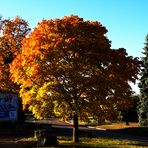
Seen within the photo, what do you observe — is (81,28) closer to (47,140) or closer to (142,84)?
(47,140)

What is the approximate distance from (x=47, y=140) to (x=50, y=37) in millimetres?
8725

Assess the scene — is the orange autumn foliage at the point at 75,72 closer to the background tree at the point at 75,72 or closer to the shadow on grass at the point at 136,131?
the background tree at the point at 75,72

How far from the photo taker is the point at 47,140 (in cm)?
3284

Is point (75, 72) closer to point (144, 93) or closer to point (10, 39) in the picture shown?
point (10, 39)

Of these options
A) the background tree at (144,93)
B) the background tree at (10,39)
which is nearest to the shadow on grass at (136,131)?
the background tree at (144,93)

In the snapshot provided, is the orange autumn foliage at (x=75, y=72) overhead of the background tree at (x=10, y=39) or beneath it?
beneath

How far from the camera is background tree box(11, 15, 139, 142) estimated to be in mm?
35156

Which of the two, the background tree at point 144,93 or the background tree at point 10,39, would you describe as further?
the background tree at point 144,93

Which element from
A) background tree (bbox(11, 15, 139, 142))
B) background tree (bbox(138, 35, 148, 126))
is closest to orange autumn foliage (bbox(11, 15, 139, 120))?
background tree (bbox(11, 15, 139, 142))

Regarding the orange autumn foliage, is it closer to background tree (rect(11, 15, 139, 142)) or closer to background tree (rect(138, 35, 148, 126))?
background tree (rect(11, 15, 139, 142))

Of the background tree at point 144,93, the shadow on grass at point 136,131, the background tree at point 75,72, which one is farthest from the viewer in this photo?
the background tree at point 144,93

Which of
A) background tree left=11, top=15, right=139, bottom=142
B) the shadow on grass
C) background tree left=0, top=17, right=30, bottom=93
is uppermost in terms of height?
background tree left=0, top=17, right=30, bottom=93

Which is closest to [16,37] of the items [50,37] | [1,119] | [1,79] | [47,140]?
[1,79]

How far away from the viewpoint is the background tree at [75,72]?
115ft
